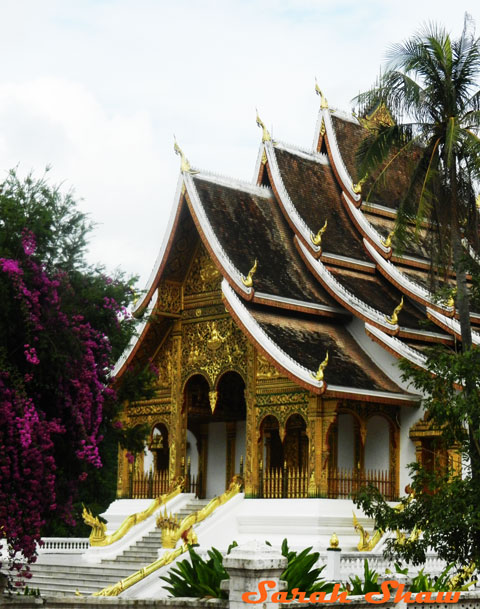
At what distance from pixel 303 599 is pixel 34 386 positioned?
10.7 feet

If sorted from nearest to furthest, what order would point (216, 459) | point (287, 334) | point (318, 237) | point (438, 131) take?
point (438, 131) < point (287, 334) < point (318, 237) < point (216, 459)

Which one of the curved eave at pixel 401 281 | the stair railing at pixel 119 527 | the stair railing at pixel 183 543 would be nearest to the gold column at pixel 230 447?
the stair railing at pixel 119 527

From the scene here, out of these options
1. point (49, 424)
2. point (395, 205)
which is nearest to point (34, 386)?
point (49, 424)

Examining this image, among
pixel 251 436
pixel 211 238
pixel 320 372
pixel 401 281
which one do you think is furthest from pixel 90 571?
pixel 401 281

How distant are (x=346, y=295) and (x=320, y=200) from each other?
3695 millimetres

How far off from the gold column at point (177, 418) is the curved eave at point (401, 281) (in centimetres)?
396

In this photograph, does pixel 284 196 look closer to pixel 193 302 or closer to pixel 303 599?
pixel 193 302

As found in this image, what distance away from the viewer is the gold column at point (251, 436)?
60.8 ft

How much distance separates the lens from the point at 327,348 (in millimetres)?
18922

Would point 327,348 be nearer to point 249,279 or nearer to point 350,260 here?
point 249,279

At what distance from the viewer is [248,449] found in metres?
18.8

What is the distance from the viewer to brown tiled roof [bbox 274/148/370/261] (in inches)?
846

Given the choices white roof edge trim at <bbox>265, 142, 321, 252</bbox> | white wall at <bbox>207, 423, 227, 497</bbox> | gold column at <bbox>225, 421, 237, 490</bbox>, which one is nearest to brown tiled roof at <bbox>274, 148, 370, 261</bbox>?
white roof edge trim at <bbox>265, 142, 321, 252</bbox>

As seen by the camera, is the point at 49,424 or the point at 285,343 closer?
A: the point at 49,424
